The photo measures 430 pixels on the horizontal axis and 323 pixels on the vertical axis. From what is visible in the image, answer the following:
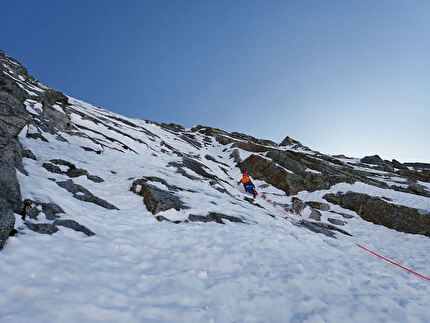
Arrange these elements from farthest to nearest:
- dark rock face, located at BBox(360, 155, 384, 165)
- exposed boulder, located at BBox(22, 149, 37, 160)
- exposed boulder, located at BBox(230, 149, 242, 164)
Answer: dark rock face, located at BBox(360, 155, 384, 165) < exposed boulder, located at BBox(230, 149, 242, 164) < exposed boulder, located at BBox(22, 149, 37, 160)

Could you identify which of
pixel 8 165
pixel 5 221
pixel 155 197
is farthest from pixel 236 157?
pixel 5 221

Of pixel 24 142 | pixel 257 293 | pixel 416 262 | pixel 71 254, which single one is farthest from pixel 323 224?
pixel 24 142

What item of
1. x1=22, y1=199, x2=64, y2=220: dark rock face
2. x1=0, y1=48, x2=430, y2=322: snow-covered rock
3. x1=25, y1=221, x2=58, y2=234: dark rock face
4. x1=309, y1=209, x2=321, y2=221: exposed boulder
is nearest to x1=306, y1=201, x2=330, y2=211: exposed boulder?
x1=309, y1=209, x2=321, y2=221: exposed boulder

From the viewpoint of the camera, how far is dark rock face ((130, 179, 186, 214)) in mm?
10344

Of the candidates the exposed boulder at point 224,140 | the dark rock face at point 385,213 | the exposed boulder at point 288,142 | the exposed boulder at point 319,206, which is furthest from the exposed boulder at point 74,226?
the exposed boulder at point 288,142

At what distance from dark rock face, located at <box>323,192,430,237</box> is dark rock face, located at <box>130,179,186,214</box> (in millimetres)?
17862

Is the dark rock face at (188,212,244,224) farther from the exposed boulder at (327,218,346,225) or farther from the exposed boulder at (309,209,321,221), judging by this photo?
the exposed boulder at (327,218,346,225)

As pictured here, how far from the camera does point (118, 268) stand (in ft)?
18.6

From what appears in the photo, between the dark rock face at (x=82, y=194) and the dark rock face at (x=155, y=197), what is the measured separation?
5.12ft

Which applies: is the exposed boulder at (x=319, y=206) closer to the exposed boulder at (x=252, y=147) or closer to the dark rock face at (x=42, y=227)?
the exposed boulder at (x=252, y=147)

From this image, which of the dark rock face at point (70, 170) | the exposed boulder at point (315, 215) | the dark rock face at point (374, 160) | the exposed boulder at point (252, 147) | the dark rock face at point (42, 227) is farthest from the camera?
the dark rock face at point (374, 160)

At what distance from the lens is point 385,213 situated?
62.0ft

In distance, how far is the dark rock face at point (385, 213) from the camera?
16922mm

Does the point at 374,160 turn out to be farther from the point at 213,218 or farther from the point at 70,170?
the point at 70,170
